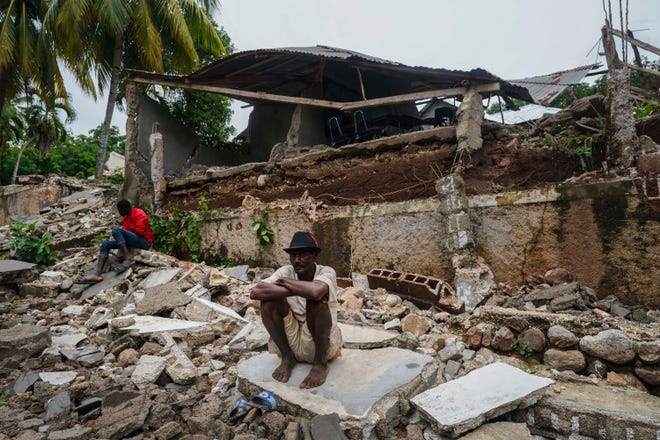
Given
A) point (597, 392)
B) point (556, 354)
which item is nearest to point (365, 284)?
point (556, 354)

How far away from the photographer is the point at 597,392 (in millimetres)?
2652

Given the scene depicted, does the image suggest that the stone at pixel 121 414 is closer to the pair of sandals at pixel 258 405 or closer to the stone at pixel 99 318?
the pair of sandals at pixel 258 405

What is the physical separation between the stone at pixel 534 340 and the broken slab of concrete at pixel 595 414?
0.52m

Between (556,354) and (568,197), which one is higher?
(568,197)

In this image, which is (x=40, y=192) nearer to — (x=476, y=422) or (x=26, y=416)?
(x=26, y=416)

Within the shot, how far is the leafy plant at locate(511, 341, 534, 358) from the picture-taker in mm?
3246

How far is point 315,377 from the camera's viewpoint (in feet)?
8.49

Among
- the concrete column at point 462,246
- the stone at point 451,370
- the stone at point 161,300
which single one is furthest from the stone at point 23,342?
the concrete column at point 462,246

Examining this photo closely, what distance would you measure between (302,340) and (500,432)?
1357 mm

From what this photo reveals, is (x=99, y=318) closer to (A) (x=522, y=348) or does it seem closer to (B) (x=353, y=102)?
(A) (x=522, y=348)

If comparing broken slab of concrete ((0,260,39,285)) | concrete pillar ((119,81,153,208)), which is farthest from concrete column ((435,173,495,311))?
concrete pillar ((119,81,153,208))

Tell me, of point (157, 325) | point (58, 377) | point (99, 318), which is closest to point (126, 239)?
point (99, 318)

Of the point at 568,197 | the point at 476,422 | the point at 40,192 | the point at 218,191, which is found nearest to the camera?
the point at 476,422

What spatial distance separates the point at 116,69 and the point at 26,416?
12.5 m
